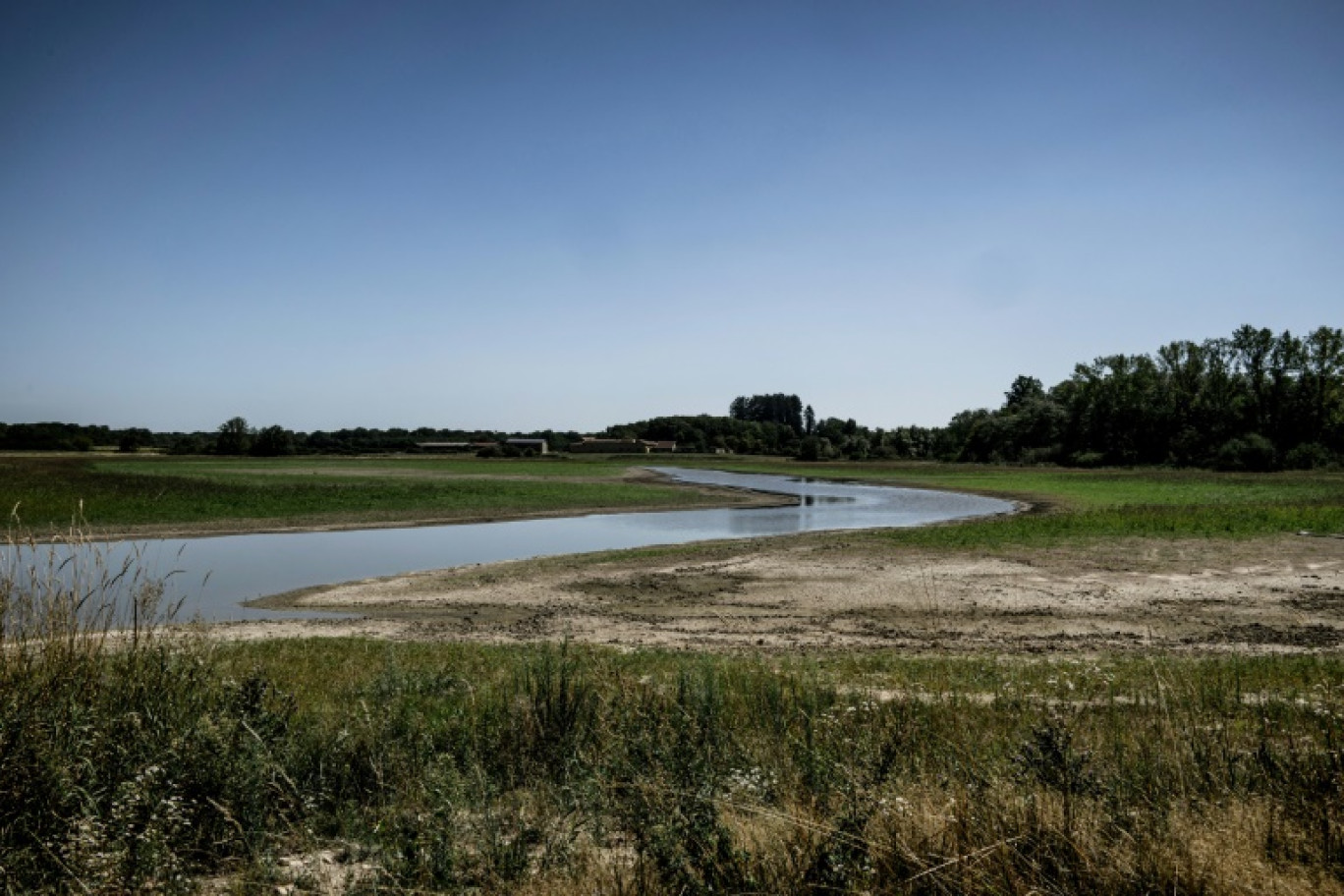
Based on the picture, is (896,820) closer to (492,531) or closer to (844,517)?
(492,531)

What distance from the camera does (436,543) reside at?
34906mm

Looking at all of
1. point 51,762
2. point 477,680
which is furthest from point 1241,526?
point 51,762

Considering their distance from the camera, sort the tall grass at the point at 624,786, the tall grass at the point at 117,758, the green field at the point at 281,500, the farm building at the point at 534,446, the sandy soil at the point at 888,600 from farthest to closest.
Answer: the farm building at the point at 534,446, the green field at the point at 281,500, the sandy soil at the point at 888,600, the tall grass at the point at 117,758, the tall grass at the point at 624,786

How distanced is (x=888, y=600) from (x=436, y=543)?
2179 cm

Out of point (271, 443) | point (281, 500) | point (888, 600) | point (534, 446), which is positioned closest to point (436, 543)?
point (281, 500)

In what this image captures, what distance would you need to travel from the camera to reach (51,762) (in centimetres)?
504

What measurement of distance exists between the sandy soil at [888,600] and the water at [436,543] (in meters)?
2.64

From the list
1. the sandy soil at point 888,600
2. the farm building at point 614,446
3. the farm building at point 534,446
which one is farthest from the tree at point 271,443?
the sandy soil at point 888,600

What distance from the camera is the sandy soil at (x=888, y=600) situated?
50.7 feet

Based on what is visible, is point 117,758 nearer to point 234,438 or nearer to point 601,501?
point 601,501

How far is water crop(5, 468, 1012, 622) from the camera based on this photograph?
24.0 meters

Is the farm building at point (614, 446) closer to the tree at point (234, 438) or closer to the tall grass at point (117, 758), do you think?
the tree at point (234, 438)

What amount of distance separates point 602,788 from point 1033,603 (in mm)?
15909

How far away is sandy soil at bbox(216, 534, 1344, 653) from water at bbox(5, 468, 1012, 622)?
264cm
